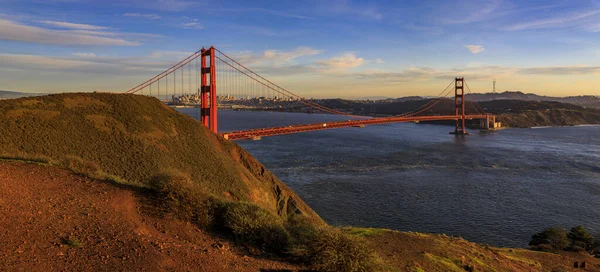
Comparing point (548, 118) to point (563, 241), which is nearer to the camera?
point (563, 241)

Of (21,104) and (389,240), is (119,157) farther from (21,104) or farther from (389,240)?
(389,240)

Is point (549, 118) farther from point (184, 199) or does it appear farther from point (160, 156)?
point (184, 199)

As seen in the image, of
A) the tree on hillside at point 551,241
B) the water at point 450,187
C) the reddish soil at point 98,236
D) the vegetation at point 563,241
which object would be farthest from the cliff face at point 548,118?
the reddish soil at point 98,236

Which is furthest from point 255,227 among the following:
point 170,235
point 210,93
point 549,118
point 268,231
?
point 549,118

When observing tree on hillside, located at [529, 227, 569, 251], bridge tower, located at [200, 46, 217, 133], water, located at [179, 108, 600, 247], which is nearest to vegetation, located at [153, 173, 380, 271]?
water, located at [179, 108, 600, 247]

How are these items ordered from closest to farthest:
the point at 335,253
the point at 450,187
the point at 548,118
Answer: the point at 335,253 → the point at 450,187 → the point at 548,118

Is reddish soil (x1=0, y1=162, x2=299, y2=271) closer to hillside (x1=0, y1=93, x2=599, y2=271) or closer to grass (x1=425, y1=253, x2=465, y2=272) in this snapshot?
hillside (x1=0, y1=93, x2=599, y2=271)
